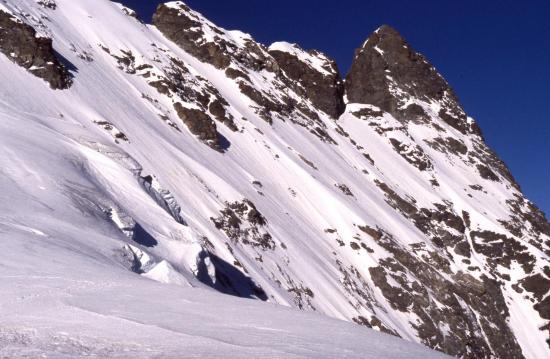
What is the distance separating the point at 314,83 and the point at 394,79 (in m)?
17.3

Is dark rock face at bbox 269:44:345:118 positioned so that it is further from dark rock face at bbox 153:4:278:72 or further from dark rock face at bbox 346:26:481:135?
dark rock face at bbox 346:26:481:135

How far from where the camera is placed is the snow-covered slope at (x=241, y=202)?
702 centimetres

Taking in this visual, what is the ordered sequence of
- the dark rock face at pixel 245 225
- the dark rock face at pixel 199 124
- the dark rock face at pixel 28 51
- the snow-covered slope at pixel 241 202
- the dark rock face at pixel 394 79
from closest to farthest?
the snow-covered slope at pixel 241 202, the dark rock face at pixel 245 225, the dark rock face at pixel 28 51, the dark rock face at pixel 199 124, the dark rock face at pixel 394 79

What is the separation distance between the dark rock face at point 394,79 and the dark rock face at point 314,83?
7.63m

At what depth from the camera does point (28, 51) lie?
31.7 metres

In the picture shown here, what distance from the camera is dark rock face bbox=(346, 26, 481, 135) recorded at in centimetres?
8075

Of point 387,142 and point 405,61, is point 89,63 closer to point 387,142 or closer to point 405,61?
point 387,142

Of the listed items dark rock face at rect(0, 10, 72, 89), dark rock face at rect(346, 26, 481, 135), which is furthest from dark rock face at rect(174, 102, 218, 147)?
dark rock face at rect(346, 26, 481, 135)

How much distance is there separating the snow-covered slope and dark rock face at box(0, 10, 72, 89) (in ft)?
0.37

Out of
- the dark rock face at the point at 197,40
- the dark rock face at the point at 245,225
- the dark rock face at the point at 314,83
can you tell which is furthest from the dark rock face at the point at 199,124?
the dark rock face at the point at 314,83

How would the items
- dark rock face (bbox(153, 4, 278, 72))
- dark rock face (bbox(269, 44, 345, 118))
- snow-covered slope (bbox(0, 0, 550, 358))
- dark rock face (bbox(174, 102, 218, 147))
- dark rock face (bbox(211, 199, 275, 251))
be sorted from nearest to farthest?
snow-covered slope (bbox(0, 0, 550, 358)) < dark rock face (bbox(211, 199, 275, 251)) < dark rock face (bbox(174, 102, 218, 147)) < dark rock face (bbox(153, 4, 278, 72)) < dark rock face (bbox(269, 44, 345, 118))

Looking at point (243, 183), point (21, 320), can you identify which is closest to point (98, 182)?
point (21, 320)

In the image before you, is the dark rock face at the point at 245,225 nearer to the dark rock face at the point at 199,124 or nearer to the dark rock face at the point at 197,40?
the dark rock face at the point at 199,124

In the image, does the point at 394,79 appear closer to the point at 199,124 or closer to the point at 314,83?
the point at 314,83
